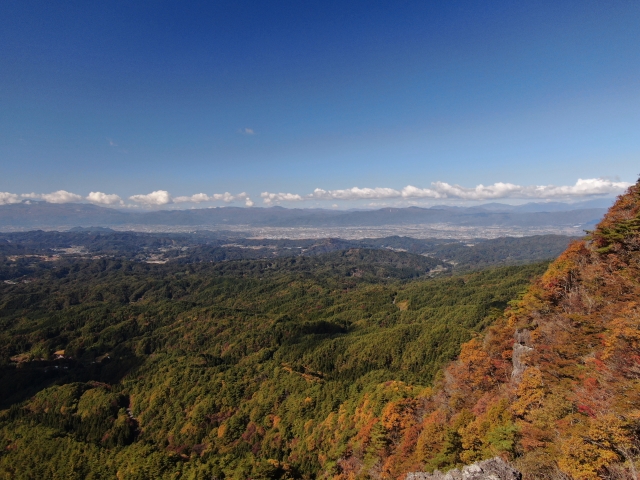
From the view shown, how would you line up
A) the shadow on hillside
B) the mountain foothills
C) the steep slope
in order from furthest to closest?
the shadow on hillside → the mountain foothills → the steep slope

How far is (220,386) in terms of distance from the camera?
89375 mm

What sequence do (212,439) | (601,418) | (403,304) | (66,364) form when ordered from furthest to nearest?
(403,304)
(66,364)
(212,439)
(601,418)

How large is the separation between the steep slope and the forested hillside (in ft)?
15.1

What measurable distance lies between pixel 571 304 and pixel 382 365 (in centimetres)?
7176

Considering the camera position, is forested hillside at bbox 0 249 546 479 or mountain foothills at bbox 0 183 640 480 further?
forested hillside at bbox 0 249 546 479

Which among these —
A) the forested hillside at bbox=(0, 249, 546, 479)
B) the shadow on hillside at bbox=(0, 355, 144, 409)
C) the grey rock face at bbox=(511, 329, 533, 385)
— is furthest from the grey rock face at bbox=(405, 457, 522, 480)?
the shadow on hillside at bbox=(0, 355, 144, 409)

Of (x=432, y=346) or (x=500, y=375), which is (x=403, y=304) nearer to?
(x=432, y=346)

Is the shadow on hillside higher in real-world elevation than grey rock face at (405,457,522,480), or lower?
lower

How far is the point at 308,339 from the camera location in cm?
12638

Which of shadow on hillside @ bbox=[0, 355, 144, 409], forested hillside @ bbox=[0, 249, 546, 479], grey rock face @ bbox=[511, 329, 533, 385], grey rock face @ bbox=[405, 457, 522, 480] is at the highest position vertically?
grey rock face @ bbox=[511, 329, 533, 385]

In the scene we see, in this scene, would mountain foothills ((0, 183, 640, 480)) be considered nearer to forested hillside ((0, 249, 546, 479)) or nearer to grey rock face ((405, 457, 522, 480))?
forested hillside ((0, 249, 546, 479))

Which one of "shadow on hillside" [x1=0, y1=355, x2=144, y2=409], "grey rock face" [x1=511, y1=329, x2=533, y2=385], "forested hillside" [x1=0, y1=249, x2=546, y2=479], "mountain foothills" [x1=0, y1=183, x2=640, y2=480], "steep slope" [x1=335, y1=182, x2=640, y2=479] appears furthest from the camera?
"shadow on hillside" [x1=0, y1=355, x2=144, y2=409]

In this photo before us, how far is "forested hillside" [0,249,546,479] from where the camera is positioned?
5459 cm

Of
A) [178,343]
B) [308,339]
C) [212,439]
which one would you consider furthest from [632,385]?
[178,343]
